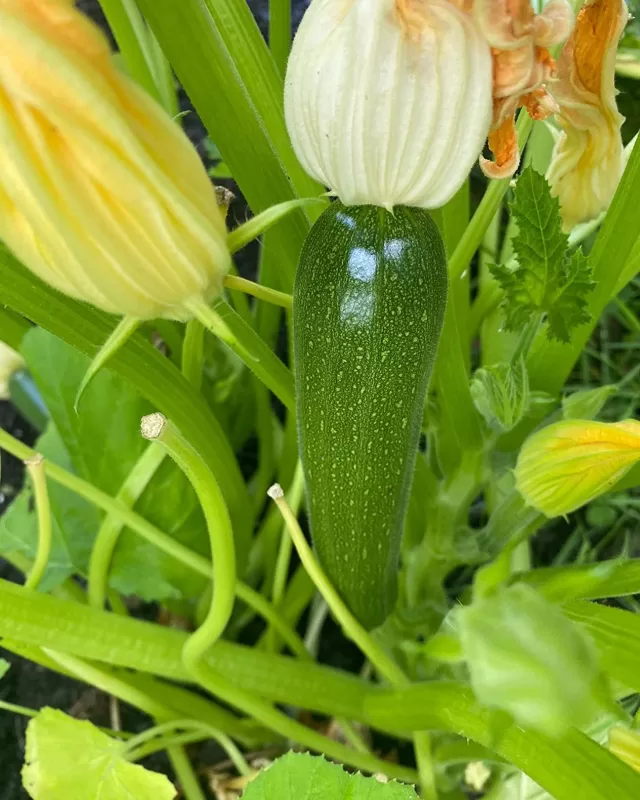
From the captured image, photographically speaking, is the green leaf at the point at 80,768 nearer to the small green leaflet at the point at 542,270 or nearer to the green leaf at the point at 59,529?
the green leaf at the point at 59,529

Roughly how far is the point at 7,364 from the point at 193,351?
30cm

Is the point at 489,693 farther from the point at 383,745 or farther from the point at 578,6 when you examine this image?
the point at 383,745

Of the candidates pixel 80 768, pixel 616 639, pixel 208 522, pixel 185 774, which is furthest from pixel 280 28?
pixel 185 774

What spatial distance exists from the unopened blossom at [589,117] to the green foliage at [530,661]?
324mm

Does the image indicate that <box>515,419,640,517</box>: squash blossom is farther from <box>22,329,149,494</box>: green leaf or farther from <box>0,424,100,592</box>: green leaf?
<box>0,424,100,592</box>: green leaf

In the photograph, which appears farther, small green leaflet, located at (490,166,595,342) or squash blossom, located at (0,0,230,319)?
small green leaflet, located at (490,166,595,342)

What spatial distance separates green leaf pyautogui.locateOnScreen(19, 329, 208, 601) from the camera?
0.81 meters

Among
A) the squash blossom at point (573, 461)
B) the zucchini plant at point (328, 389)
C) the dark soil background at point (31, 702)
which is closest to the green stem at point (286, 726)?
the zucchini plant at point (328, 389)

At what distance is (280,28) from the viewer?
80 centimetres

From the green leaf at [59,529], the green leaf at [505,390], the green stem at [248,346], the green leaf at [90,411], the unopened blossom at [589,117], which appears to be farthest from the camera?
the green leaf at [59,529]

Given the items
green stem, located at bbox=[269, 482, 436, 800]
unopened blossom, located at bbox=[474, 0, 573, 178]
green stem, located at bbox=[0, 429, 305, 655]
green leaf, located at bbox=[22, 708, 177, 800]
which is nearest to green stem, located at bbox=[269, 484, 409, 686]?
green stem, located at bbox=[269, 482, 436, 800]

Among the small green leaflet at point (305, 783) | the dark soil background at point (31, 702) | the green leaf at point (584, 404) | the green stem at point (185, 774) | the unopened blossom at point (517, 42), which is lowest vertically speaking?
the green stem at point (185, 774)

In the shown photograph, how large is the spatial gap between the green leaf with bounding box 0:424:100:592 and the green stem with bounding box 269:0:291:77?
491mm

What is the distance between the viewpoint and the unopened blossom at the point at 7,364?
0.93 m
